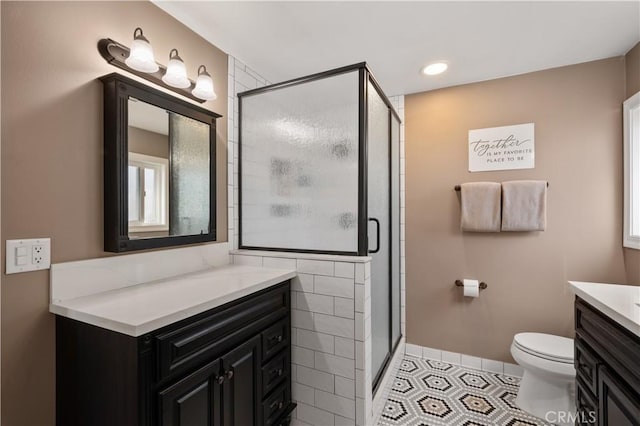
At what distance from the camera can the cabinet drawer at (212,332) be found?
98 cm

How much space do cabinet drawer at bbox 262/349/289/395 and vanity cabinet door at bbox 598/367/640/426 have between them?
1390mm

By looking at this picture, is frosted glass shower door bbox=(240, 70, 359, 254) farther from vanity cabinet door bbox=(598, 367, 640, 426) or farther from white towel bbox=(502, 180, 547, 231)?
white towel bbox=(502, 180, 547, 231)

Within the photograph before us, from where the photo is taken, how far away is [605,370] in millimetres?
1149

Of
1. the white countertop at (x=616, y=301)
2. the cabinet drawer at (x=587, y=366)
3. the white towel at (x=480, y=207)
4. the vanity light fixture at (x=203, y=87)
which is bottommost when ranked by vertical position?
the cabinet drawer at (x=587, y=366)

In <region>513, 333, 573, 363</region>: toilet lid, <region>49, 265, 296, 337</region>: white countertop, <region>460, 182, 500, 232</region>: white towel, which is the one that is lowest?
<region>513, 333, 573, 363</region>: toilet lid

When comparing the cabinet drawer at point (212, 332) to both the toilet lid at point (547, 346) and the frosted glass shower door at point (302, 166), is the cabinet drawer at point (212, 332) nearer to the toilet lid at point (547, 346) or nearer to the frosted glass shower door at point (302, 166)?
the frosted glass shower door at point (302, 166)

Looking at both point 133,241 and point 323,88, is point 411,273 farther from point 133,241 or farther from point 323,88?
point 133,241

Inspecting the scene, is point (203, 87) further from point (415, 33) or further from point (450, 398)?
point (450, 398)

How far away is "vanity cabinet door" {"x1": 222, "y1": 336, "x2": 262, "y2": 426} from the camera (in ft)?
3.95

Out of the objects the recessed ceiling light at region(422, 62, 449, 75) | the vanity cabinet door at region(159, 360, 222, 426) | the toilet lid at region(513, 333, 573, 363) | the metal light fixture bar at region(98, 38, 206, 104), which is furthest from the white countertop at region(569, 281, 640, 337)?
the metal light fixture bar at region(98, 38, 206, 104)

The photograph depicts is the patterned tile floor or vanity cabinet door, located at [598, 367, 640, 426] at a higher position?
vanity cabinet door, located at [598, 367, 640, 426]

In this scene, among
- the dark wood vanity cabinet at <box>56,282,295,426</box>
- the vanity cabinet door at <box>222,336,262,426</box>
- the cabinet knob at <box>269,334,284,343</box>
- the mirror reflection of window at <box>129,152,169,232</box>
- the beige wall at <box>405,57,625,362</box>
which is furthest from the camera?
the beige wall at <box>405,57,625,362</box>

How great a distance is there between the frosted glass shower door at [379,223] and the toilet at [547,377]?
2.88 feet

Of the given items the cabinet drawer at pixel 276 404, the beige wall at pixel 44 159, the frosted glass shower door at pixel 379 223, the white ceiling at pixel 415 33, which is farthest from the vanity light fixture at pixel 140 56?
the cabinet drawer at pixel 276 404
